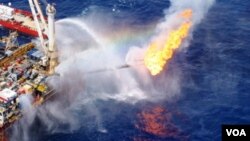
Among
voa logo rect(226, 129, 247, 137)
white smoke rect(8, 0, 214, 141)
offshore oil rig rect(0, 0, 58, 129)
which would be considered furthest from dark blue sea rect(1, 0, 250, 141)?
voa logo rect(226, 129, 247, 137)

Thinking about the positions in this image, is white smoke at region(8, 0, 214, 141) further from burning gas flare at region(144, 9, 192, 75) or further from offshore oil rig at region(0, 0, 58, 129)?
offshore oil rig at region(0, 0, 58, 129)

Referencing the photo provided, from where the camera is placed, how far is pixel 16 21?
15988 centimetres

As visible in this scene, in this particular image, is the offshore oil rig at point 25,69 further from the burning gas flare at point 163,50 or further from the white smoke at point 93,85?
the burning gas flare at point 163,50

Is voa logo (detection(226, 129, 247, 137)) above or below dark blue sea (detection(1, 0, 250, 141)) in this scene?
above

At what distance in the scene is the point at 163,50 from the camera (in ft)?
435

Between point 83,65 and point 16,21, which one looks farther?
point 16,21

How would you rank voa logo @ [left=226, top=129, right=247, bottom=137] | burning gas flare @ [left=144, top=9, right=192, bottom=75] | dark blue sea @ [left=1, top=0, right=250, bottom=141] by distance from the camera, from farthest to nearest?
burning gas flare @ [left=144, top=9, right=192, bottom=75] → dark blue sea @ [left=1, top=0, right=250, bottom=141] → voa logo @ [left=226, top=129, right=247, bottom=137]

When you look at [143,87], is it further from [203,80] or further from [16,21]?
[16,21]

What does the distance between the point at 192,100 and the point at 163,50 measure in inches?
724

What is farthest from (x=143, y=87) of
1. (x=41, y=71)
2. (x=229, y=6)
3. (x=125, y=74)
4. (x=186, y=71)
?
(x=229, y=6)

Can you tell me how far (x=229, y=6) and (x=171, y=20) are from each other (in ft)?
85.2

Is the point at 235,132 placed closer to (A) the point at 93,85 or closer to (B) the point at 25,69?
(A) the point at 93,85

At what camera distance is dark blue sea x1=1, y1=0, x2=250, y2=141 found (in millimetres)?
112812

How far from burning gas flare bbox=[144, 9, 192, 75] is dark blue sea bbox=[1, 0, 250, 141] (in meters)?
2.96
